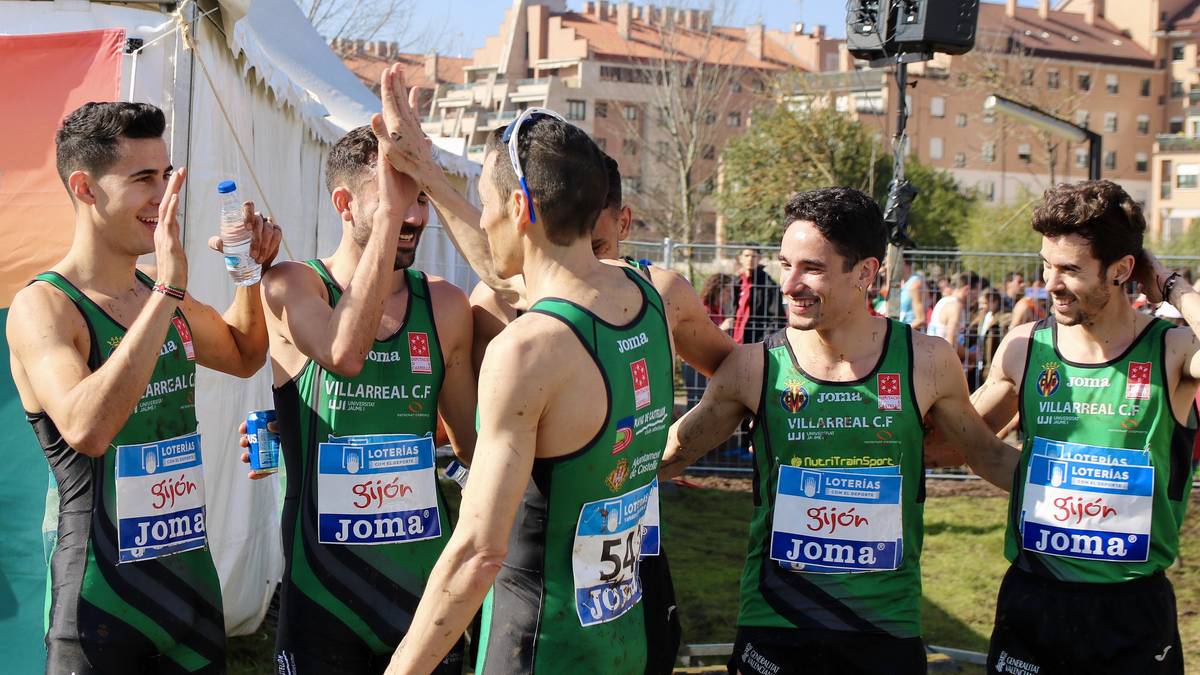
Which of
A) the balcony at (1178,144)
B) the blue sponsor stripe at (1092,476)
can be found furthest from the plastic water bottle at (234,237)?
the balcony at (1178,144)

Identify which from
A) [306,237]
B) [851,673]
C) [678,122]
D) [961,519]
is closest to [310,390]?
[851,673]

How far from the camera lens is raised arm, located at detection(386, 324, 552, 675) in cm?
249

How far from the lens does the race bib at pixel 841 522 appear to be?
3.51 m

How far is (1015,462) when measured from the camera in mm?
3840

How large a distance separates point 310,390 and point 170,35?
239 cm

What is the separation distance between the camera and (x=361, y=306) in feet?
10.3

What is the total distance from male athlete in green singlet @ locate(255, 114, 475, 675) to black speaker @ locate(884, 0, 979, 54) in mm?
4070

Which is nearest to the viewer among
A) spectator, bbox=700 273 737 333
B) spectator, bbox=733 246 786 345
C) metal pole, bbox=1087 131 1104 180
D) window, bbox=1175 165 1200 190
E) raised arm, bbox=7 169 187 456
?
raised arm, bbox=7 169 187 456

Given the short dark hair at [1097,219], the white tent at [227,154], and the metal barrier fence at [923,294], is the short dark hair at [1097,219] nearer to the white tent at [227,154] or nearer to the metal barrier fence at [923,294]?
the white tent at [227,154]

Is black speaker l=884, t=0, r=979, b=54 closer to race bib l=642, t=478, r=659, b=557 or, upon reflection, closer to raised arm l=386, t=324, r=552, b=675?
race bib l=642, t=478, r=659, b=557

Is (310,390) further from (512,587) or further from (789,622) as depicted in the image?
(789,622)

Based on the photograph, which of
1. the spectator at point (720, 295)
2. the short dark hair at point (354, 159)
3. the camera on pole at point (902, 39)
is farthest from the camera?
the spectator at point (720, 295)

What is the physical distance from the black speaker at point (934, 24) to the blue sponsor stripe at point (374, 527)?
4435 millimetres

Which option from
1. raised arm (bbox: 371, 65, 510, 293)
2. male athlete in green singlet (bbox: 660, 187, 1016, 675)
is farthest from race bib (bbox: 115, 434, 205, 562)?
male athlete in green singlet (bbox: 660, 187, 1016, 675)
